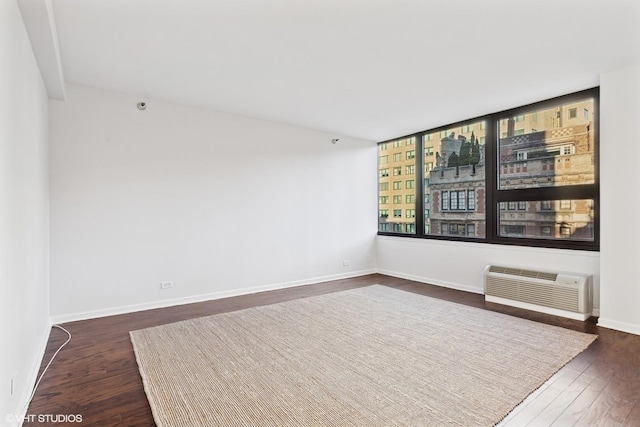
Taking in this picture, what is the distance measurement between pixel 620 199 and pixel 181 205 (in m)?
4.87

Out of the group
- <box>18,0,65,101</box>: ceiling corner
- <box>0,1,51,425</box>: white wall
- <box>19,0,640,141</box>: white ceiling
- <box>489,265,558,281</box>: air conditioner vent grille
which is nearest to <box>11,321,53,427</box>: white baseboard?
<box>0,1,51,425</box>: white wall

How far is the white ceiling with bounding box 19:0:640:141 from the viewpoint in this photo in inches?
88.4

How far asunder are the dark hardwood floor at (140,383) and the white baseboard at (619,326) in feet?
0.29

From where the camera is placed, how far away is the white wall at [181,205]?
357 centimetres

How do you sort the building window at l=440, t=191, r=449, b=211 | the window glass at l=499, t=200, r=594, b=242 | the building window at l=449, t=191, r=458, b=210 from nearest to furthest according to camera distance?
the window glass at l=499, t=200, r=594, b=242 < the building window at l=449, t=191, r=458, b=210 < the building window at l=440, t=191, r=449, b=211

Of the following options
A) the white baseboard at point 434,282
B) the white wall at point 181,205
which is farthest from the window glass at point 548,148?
the white wall at point 181,205

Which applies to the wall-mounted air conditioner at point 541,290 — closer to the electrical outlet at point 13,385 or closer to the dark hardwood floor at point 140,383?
the dark hardwood floor at point 140,383

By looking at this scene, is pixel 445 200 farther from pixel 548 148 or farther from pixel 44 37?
pixel 44 37

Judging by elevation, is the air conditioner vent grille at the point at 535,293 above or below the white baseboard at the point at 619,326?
above

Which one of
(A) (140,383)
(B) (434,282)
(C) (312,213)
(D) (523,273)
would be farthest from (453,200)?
(A) (140,383)

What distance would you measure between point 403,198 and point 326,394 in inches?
171

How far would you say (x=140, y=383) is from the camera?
2.27m

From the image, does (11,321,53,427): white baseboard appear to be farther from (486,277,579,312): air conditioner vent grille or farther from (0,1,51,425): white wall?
(486,277,579,312): air conditioner vent grille

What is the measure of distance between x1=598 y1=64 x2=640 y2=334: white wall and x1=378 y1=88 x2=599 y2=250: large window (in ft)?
1.29
